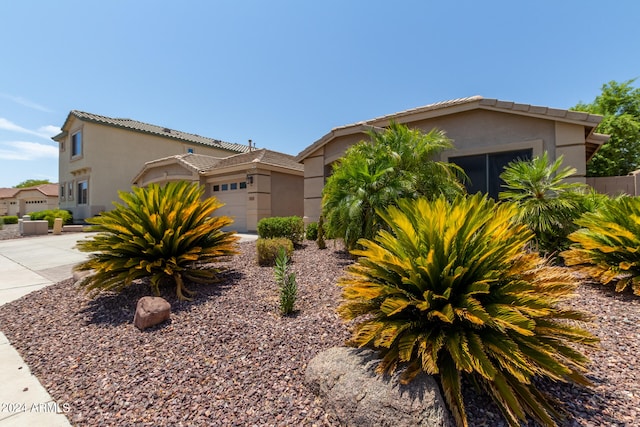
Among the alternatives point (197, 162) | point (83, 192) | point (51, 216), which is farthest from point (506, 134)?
point (83, 192)

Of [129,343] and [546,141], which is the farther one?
[546,141]

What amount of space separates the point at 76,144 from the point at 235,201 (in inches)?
584

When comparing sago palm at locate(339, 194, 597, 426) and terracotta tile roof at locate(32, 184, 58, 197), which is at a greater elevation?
A: terracotta tile roof at locate(32, 184, 58, 197)

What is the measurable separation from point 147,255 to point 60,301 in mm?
1973

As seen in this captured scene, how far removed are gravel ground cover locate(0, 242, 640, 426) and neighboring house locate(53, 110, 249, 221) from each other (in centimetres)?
1810

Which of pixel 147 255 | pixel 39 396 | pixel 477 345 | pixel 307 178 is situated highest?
pixel 307 178

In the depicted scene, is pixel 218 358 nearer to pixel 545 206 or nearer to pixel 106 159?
pixel 545 206

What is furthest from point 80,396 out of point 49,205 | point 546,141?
point 49,205

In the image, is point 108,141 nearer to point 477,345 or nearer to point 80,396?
point 80,396

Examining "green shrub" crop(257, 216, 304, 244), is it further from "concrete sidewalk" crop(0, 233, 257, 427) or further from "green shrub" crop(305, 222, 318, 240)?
"concrete sidewalk" crop(0, 233, 257, 427)

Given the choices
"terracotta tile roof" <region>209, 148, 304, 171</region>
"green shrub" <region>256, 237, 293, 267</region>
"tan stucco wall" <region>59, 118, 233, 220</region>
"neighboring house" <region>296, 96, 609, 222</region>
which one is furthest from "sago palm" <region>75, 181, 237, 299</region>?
"tan stucco wall" <region>59, 118, 233, 220</region>

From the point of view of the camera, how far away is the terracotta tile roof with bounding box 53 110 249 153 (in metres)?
20.0

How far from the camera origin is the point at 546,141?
777 centimetres

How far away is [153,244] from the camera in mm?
4766
